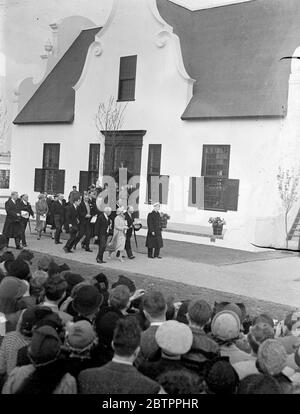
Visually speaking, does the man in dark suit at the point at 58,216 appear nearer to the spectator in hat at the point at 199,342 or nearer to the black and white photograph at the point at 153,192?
the black and white photograph at the point at 153,192

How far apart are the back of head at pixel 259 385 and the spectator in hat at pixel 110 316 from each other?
940 mm

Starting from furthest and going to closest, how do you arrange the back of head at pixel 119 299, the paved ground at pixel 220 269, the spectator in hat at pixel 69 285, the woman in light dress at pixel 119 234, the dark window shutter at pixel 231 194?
the woman in light dress at pixel 119 234
the dark window shutter at pixel 231 194
the paved ground at pixel 220 269
the spectator in hat at pixel 69 285
the back of head at pixel 119 299

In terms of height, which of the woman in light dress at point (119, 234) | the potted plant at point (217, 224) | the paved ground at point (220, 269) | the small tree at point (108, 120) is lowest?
the paved ground at point (220, 269)

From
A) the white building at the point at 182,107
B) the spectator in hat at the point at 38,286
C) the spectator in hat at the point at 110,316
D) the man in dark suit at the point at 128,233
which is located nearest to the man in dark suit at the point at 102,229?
the man in dark suit at the point at 128,233

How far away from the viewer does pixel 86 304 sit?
139 inches

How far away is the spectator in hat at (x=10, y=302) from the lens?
3.64 metres

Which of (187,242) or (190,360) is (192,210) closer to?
(187,242)

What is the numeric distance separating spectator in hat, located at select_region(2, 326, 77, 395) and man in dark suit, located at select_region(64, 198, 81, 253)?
8949 millimetres

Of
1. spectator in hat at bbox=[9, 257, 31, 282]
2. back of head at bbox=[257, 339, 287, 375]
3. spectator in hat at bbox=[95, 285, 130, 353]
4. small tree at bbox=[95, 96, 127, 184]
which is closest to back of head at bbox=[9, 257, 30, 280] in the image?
spectator in hat at bbox=[9, 257, 31, 282]

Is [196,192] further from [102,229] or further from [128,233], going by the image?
[102,229]

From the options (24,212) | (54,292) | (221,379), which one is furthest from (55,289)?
(24,212)

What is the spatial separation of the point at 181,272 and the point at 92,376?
7.05m

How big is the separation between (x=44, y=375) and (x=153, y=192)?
970cm

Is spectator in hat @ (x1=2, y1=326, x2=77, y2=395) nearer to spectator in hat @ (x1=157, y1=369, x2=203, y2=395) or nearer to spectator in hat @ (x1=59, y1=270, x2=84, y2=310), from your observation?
spectator in hat @ (x1=157, y1=369, x2=203, y2=395)
